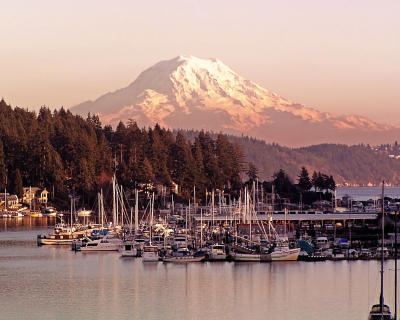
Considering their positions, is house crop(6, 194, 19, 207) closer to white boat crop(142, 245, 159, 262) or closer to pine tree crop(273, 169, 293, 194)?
pine tree crop(273, 169, 293, 194)

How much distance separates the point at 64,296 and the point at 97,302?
3485mm

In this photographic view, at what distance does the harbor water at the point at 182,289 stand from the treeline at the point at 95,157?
73496mm

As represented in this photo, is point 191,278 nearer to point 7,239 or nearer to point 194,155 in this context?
point 7,239

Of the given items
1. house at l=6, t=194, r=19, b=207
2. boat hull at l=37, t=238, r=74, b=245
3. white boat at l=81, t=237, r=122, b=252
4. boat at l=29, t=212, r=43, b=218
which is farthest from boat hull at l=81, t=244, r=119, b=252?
house at l=6, t=194, r=19, b=207

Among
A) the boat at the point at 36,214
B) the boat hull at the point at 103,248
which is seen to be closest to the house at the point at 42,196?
the boat at the point at 36,214

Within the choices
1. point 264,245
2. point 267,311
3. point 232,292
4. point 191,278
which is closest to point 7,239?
point 264,245

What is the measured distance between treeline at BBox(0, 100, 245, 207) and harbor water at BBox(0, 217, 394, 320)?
7350cm

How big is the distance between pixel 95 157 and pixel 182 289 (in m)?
101

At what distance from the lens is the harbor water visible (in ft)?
186

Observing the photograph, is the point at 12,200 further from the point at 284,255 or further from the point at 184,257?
the point at 284,255

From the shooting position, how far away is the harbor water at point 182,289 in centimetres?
5681

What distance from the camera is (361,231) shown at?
373 ft

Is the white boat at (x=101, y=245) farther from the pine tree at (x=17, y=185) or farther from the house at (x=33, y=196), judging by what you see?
the pine tree at (x=17, y=185)

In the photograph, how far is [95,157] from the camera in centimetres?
16488
